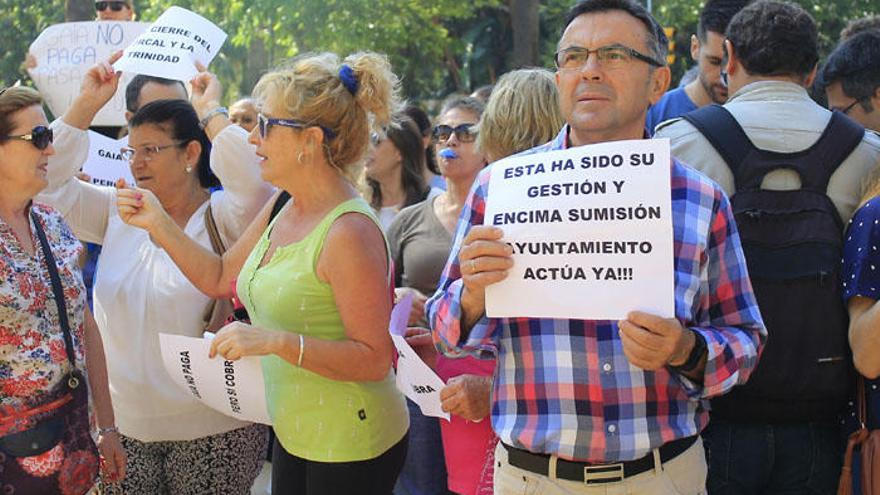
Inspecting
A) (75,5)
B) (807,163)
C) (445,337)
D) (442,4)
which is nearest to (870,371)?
(807,163)

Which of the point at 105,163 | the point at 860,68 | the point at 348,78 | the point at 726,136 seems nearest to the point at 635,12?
the point at 726,136

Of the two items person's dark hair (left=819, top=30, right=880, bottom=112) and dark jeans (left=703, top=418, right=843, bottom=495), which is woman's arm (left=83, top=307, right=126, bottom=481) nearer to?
dark jeans (left=703, top=418, right=843, bottom=495)

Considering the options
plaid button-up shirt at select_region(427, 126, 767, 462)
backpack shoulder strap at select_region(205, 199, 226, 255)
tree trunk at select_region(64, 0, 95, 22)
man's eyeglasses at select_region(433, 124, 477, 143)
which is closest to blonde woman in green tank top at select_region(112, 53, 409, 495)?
backpack shoulder strap at select_region(205, 199, 226, 255)

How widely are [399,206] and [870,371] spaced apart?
3.28m

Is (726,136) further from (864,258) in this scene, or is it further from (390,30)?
(390,30)

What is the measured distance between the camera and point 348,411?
3613 mm

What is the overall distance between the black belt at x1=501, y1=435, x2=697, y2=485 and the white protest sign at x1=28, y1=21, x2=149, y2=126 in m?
4.15

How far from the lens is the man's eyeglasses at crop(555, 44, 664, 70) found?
2924 millimetres

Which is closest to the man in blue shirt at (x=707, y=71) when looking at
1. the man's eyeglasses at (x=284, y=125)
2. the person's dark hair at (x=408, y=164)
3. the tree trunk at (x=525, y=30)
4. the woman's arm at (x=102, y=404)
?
the person's dark hair at (x=408, y=164)

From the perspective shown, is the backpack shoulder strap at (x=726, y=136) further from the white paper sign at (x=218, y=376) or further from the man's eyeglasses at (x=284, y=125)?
the white paper sign at (x=218, y=376)

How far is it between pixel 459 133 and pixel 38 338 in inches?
84.7

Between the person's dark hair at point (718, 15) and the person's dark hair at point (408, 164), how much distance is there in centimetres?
177

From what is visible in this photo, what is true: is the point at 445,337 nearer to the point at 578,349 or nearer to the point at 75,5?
the point at 578,349

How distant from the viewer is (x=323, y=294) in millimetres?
3570
